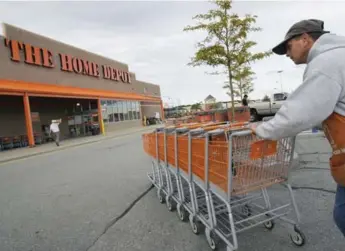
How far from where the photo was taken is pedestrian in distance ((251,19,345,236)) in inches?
74.8

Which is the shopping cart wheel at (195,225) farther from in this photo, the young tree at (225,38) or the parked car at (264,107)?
the parked car at (264,107)

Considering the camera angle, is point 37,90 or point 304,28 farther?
point 37,90

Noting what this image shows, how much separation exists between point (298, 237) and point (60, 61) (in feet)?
94.5

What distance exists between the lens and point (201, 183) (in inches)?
147

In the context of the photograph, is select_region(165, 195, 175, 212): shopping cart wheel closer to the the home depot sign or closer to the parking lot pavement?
the parking lot pavement

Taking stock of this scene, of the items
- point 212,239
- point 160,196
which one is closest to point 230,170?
point 212,239

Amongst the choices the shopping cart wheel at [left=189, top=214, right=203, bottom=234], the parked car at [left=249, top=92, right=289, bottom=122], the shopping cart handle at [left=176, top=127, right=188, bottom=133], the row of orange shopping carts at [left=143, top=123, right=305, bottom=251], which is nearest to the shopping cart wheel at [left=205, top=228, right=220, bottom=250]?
the row of orange shopping carts at [left=143, top=123, right=305, bottom=251]

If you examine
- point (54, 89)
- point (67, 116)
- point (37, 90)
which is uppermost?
point (54, 89)

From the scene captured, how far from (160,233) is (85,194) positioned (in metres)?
2.81

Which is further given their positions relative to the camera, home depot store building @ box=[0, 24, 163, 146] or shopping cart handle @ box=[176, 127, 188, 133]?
home depot store building @ box=[0, 24, 163, 146]

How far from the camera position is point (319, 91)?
190 centimetres

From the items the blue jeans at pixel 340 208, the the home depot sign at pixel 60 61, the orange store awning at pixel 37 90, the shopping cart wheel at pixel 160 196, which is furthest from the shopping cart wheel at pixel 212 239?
the the home depot sign at pixel 60 61

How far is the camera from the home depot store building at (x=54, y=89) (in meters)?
22.8

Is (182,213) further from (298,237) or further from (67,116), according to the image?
(67,116)
